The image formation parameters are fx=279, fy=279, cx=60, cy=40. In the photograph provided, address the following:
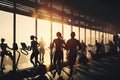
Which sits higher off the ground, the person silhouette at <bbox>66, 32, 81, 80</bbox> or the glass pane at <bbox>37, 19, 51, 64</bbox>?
the glass pane at <bbox>37, 19, 51, 64</bbox>

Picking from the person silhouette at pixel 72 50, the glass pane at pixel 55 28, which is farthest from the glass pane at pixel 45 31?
the person silhouette at pixel 72 50

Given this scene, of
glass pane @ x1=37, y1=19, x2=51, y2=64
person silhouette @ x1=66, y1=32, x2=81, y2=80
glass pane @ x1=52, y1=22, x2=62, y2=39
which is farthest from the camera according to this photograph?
glass pane @ x1=52, y1=22, x2=62, y2=39

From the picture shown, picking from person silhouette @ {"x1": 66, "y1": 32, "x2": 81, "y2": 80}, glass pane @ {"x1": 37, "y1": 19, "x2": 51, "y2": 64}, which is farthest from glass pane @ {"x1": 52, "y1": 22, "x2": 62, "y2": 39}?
person silhouette @ {"x1": 66, "y1": 32, "x2": 81, "y2": 80}

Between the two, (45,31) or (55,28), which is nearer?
(45,31)

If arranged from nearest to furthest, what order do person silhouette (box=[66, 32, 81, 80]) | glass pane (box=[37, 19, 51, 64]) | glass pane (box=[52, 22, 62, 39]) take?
person silhouette (box=[66, 32, 81, 80]) → glass pane (box=[37, 19, 51, 64]) → glass pane (box=[52, 22, 62, 39])

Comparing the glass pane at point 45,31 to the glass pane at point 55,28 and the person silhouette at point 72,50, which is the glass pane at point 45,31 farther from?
the person silhouette at point 72,50

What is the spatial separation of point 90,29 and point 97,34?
172 inches

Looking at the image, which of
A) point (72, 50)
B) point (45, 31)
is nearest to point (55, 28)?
point (45, 31)

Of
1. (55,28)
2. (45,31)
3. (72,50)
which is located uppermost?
(55,28)

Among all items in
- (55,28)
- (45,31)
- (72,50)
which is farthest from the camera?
(55,28)

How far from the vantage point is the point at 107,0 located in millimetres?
14711

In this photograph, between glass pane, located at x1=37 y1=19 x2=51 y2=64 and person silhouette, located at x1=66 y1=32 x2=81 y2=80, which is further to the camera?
glass pane, located at x1=37 y1=19 x2=51 y2=64

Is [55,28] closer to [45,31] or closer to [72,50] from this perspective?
[45,31]

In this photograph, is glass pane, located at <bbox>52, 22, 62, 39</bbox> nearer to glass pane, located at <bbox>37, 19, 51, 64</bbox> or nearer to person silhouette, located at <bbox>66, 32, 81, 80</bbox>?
glass pane, located at <bbox>37, 19, 51, 64</bbox>
